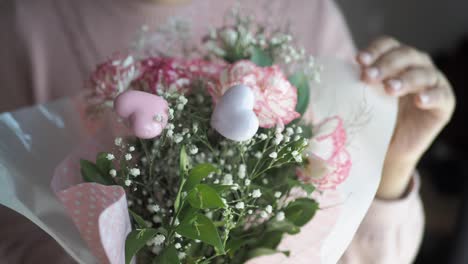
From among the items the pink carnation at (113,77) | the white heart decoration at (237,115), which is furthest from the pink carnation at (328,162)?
the pink carnation at (113,77)

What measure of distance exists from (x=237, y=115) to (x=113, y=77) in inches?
8.3

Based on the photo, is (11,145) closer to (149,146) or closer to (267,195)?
(149,146)

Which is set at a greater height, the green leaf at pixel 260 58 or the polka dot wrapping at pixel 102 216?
the green leaf at pixel 260 58

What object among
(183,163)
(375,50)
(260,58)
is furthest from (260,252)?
(375,50)

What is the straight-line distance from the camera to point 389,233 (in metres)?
0.88

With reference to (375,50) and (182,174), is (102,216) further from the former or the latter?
(375,50)

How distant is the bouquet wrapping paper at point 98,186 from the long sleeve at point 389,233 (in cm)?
24

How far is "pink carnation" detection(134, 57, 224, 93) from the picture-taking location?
0.56 metres

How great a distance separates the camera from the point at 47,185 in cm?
59

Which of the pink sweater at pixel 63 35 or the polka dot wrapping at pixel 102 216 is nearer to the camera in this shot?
the polka dot wrapping at pixel 102 216

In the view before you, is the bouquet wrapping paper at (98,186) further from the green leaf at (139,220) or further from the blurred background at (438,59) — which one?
the blurred background at (438,59)

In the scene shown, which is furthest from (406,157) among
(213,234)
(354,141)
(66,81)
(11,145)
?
(66,81)

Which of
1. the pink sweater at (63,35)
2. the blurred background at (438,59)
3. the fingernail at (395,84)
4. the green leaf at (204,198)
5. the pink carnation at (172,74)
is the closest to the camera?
the green leaf at (204,198)

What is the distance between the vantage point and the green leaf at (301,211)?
1.76 feet
